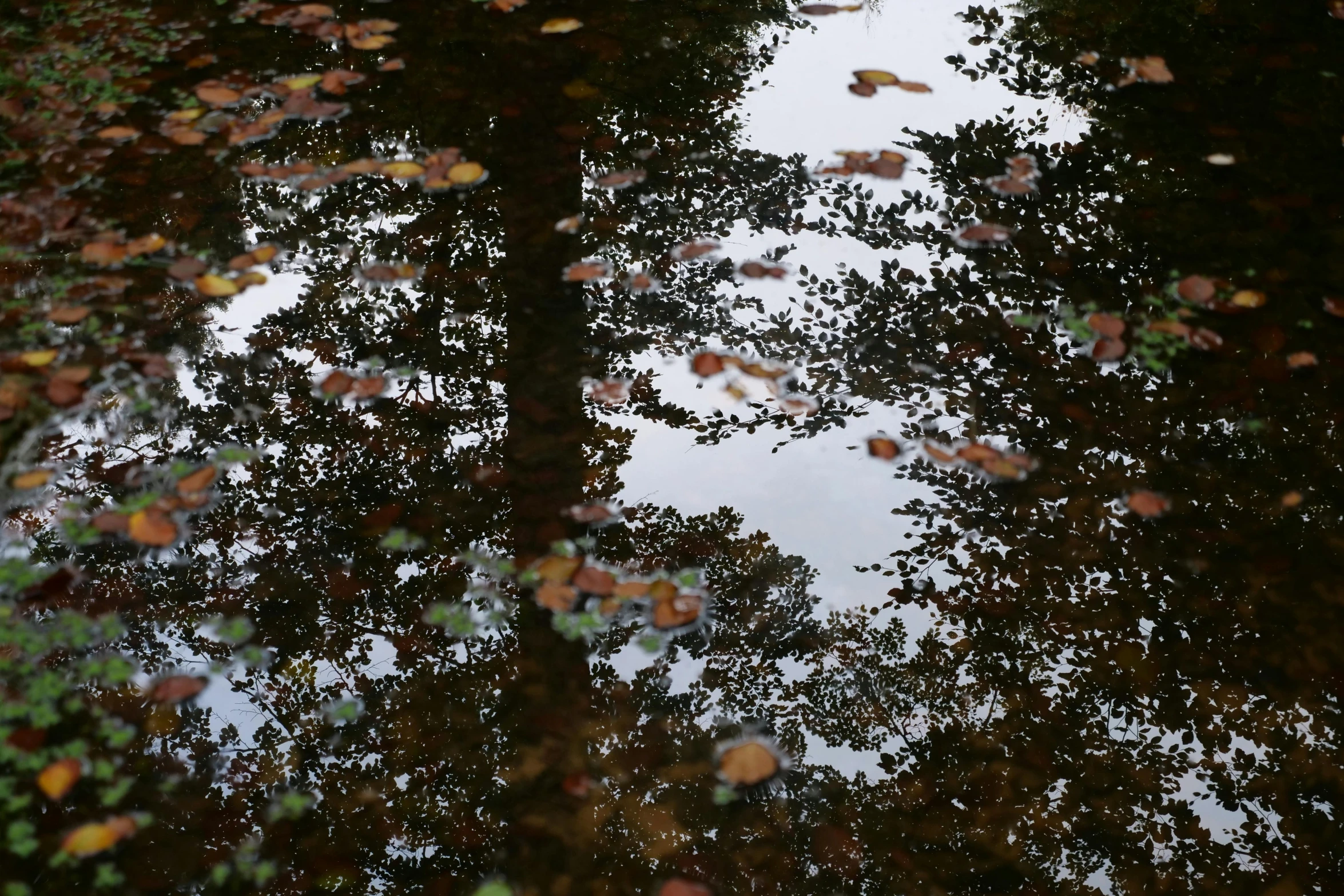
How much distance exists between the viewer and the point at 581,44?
13.5 ft

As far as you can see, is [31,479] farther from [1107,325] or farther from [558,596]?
[1107,325]

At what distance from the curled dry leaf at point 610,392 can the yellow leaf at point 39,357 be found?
1.46 m

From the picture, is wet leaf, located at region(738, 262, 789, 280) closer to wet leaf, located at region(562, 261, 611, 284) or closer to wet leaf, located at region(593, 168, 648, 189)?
wet leaf, located at region(562, 261, 611, 284)

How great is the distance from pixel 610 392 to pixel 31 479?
1526mm

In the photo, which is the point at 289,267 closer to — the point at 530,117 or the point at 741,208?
the point at 530,117

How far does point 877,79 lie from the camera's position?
172 inches

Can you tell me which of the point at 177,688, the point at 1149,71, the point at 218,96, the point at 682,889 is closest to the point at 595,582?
the point at 682,889

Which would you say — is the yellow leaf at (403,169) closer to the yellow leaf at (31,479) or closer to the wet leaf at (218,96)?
the wet leaf at (218,96)

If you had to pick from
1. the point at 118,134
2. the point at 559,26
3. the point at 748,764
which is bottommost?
the point at 748,764

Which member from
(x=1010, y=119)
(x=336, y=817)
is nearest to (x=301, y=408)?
(x=336, y=817)

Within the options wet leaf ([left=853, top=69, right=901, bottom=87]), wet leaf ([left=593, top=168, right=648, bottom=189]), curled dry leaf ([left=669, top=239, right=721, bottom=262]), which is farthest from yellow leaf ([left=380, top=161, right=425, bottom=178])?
wet leaf ([left=853, top=69, right=901, bottom=87])

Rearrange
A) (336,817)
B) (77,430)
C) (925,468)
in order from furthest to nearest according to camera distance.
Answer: (925,468) → (77,430) → (336,817)

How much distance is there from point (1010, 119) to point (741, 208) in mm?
1445

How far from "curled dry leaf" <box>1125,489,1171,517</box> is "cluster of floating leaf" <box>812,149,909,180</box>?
1.79 metres
